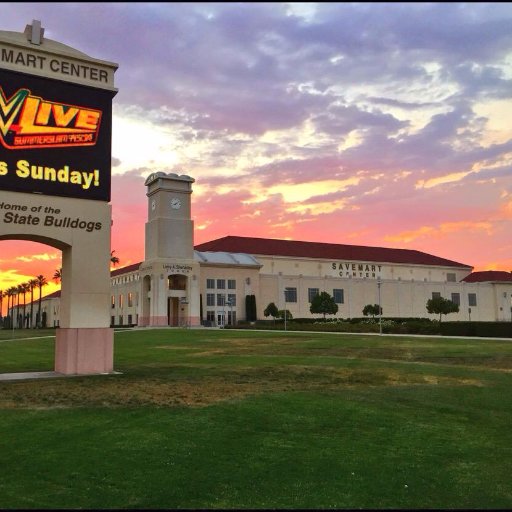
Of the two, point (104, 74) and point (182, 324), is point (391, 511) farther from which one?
point (182, 324)

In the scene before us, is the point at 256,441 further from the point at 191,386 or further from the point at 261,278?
the point at 261,278

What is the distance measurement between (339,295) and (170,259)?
32.5 meters

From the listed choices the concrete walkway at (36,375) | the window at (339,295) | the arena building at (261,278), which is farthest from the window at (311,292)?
the concrete walkway at (36,375)

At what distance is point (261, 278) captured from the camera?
90062mm

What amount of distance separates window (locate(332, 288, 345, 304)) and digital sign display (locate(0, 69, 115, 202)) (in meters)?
78.3

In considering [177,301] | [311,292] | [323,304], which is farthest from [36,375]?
[311,292]

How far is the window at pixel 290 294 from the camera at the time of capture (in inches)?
3583

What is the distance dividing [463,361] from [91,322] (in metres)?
15.6

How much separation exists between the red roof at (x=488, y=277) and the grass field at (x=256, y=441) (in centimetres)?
9827

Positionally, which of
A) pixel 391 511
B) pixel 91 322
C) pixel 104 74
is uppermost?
pixel 104 74

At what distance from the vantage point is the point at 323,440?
414 inches

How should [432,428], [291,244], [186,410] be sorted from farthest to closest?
[291,244]
[186,410]
[432,428]

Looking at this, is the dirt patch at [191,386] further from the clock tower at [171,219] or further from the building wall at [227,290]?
the building wall at [227,290]

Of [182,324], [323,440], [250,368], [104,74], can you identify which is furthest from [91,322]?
[182,324]
